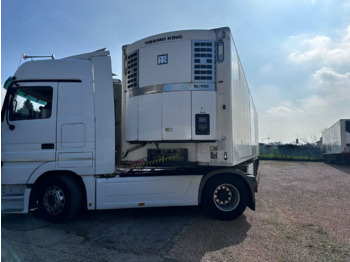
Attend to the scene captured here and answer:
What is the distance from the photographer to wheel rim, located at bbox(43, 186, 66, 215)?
195 inches

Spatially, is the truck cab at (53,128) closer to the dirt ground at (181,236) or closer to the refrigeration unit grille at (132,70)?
the refrigeration unit grille at (132,70)

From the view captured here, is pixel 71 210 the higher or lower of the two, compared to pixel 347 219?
higher

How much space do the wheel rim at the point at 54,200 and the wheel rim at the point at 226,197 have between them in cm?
305

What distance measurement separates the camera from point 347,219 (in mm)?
5398

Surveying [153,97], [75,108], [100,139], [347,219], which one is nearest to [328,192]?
[347,219]

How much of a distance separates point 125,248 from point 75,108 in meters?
2.86

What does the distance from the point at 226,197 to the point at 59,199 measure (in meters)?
3.33

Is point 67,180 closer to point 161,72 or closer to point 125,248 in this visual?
point 125,248

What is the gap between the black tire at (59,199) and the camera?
4941 mm

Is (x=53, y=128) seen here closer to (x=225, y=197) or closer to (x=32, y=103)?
(x=32, y=103)

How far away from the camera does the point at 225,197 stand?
17.0 ft

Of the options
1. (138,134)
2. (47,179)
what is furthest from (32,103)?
(138,134)

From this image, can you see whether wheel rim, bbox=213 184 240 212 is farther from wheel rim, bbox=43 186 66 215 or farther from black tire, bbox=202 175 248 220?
wheel rim, bbox=43 186 66 215

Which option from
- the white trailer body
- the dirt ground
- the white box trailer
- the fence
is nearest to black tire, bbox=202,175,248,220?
the dirt ground
